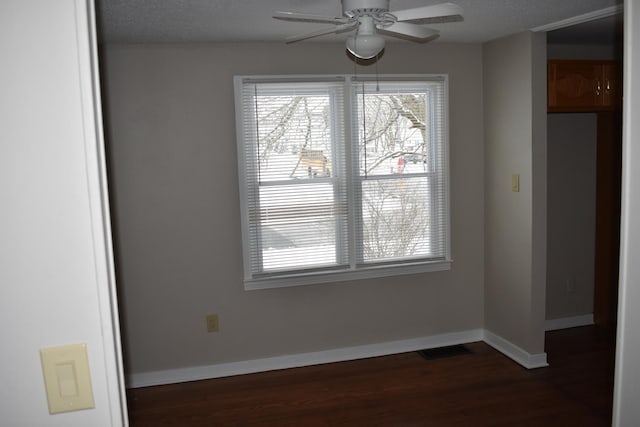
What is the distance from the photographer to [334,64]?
156 inches

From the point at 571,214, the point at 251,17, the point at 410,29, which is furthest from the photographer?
the point at 571,214

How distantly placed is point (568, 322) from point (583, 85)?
2.07m

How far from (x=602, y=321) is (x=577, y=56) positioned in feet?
7.52

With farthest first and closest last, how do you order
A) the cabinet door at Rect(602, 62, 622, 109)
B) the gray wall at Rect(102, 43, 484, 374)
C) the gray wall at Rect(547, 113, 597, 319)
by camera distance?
the gray wall at Rect(547, 113, 597, 319)
the cabinet door at Rect(602, 62, 622, 109)
the gray wall at Rect(102, 43, 484, 374)

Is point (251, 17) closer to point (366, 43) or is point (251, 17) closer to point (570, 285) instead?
point (366, 43)

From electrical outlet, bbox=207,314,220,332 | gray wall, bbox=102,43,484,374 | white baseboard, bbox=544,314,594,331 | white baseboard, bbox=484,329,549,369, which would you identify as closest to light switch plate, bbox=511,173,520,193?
gray wall, bbox=102,43,484,374

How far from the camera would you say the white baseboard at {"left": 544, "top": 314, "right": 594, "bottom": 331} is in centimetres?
475

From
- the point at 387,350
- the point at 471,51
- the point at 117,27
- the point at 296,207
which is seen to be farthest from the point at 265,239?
the point at 471,51

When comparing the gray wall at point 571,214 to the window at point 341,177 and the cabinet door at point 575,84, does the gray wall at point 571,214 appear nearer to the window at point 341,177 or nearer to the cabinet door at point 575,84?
the cabinet door at point 575,84

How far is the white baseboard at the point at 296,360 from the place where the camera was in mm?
3904

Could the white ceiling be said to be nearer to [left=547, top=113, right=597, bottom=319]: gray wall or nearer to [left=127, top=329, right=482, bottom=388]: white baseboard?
[left=547, top=113, right=597, bottom=319]: gray wall

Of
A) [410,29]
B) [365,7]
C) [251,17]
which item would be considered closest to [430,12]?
[410,29]

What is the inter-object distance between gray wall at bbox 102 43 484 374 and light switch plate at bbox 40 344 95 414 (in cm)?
278

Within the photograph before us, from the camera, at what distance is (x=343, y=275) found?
4121 millimetres
